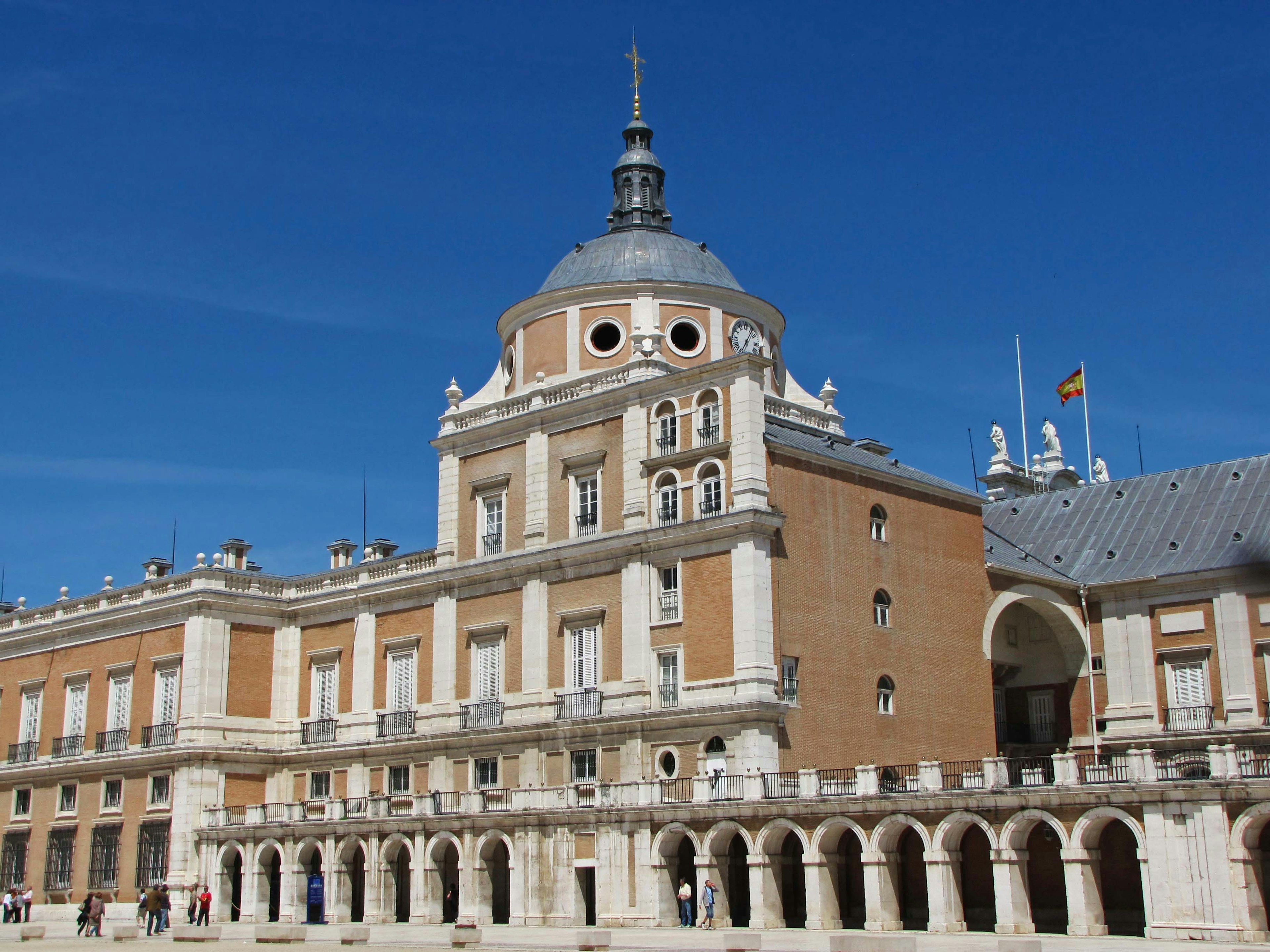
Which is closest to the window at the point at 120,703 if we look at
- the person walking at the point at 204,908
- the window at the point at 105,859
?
the window at the point at 105,859

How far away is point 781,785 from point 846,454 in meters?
13.4

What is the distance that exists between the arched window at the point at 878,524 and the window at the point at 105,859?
1159 inches

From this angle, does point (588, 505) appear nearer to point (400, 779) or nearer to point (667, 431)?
point (667, 431)

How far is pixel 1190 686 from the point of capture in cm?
4972

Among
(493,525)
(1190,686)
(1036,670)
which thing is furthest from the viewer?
(1036,670)

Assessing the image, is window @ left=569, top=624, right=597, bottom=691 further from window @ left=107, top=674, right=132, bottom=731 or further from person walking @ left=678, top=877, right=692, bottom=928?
window @ left=107, top=674, right=132, bottom=731

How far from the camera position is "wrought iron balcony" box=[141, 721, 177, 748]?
181 ft

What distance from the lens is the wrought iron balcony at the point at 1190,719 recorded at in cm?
4872

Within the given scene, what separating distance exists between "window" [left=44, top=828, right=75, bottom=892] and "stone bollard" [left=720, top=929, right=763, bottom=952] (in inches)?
1444

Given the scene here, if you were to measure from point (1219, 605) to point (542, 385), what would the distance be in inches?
917

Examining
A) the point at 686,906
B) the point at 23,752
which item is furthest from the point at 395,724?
the point at 23,752

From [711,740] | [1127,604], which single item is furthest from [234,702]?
[1127,604]

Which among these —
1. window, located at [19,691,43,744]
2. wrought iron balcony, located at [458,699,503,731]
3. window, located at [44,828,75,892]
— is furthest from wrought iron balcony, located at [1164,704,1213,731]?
window, located at [19,691,43,744]

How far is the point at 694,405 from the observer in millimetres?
45656
